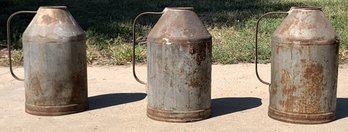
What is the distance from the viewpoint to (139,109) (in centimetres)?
569

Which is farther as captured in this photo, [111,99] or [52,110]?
[111,99]

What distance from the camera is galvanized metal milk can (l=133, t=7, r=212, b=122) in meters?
5.09

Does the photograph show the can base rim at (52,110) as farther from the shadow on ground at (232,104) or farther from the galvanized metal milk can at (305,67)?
the galvanized metal milk can at (305,67)

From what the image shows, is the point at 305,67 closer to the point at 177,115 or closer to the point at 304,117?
the point at 304,117

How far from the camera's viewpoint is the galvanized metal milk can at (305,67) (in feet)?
16.5

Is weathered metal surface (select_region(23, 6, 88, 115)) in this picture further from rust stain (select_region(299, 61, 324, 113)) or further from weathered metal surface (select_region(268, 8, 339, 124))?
rust stain (select_region(299, 61, 324, 113))

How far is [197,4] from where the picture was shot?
597 inches

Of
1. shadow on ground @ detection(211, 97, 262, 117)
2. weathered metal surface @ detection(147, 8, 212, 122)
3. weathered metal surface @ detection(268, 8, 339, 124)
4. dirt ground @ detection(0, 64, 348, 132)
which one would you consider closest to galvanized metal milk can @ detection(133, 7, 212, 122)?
weathered metal surface @ detection(147, 8, 212, 122)

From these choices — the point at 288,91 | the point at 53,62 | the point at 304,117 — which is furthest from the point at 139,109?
the point at 304,117

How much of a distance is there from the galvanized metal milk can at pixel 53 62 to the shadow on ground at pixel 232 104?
1.30 m

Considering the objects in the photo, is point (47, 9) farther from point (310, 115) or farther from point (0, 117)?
point (310, 115)

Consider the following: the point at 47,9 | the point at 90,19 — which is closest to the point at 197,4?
the point at 90,19

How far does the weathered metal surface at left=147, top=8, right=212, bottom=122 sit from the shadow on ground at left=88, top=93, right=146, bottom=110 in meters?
0.77

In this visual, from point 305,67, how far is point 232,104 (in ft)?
3.53
